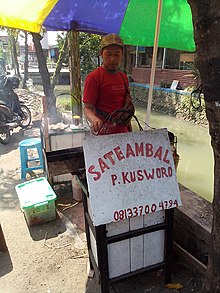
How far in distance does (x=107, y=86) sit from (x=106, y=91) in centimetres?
4

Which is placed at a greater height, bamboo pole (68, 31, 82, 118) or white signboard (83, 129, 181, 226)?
bamboo pole (68, 31, 82, 118)

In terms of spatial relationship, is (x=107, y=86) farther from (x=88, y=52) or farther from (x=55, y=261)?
(x=88, y=52)

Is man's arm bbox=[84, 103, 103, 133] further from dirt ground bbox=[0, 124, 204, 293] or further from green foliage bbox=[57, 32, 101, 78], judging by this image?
green foliage bbox=[57, 32, 101, 78]

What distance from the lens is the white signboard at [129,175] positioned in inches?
65.4

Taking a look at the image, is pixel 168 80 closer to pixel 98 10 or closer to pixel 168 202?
pixel 98 10

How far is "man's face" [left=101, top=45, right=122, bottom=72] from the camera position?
2223 mm

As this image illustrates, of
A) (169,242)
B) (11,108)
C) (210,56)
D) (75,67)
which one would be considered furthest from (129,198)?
(11,108)

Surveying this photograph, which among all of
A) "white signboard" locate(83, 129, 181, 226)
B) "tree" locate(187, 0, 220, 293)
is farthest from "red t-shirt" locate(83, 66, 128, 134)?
"tree" locate(187, 0, 220, 293)

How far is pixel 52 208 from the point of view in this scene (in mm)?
3074

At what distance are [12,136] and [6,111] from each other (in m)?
0.74

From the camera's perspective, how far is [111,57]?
2246 millimetres

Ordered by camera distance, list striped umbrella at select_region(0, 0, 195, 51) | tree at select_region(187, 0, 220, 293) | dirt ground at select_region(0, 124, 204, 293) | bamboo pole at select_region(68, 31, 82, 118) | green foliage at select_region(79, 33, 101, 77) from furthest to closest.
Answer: green foliage at select_region(79, 33, 101, 77), bamboo pole at select_region(68, 31, 82, 118), striped umbrella at select_region(0, 0, 195, 51), dirt ground at select_region(0, 124, 204, 293), tree at select_region(187, 0, 220, 293)

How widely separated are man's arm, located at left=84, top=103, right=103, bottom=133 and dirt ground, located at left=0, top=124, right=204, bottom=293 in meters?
1.28

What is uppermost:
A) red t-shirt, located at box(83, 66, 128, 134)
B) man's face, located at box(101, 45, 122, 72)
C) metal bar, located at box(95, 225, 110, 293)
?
man's face, located at box(101, 45, 122, 72)
